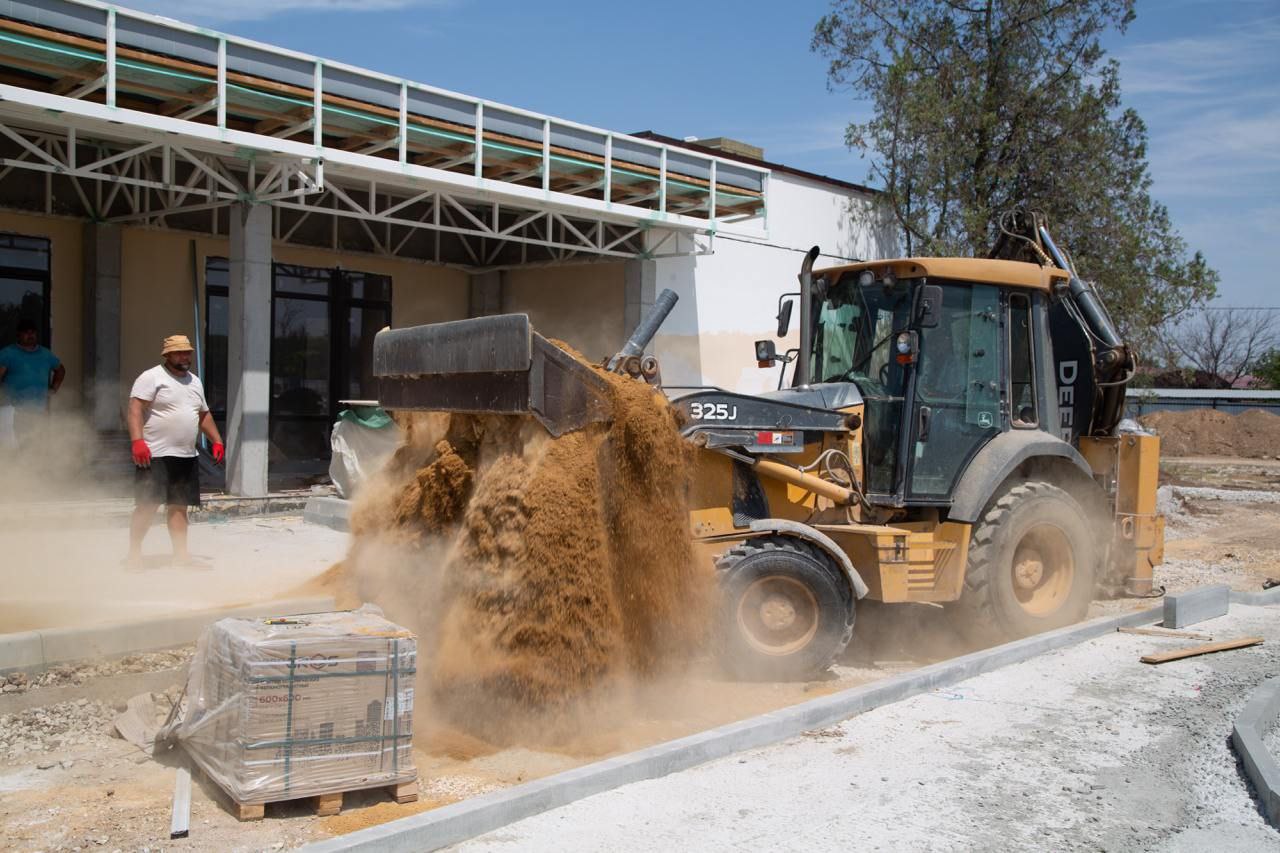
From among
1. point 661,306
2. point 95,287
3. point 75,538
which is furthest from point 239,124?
point 661,306

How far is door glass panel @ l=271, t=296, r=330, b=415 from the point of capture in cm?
1781

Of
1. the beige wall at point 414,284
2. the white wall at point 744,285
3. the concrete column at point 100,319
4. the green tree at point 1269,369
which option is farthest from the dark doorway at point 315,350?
the green tree at point 1269,369

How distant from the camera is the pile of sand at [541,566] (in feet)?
17.6

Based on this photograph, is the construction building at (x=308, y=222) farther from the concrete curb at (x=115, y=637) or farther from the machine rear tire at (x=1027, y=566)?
the machine rear tire at (x=1027, y=566)

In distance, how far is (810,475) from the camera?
23.8ft

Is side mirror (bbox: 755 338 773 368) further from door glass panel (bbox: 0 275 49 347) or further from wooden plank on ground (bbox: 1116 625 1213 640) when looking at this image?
door glass panel (bbox: 0 275 49 347)

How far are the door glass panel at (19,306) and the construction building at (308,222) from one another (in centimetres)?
2

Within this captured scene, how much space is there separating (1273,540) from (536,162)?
11140 millimetres

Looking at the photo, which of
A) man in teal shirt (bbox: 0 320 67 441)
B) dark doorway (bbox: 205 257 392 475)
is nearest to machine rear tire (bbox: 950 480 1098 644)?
man in teal shirt (bbox: 0 320 67 441)

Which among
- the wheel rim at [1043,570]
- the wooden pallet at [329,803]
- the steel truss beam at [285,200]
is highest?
the steel truss beam at [285,200]

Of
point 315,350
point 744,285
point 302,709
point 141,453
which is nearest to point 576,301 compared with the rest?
point 744,285

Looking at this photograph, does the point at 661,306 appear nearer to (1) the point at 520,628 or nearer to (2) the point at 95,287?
(1) the point at 520,628

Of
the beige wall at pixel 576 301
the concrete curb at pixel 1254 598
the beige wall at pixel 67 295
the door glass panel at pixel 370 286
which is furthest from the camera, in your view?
the beige wall at pixel 576 301

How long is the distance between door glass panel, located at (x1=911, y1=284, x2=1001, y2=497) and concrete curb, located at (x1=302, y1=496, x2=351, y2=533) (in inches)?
264
